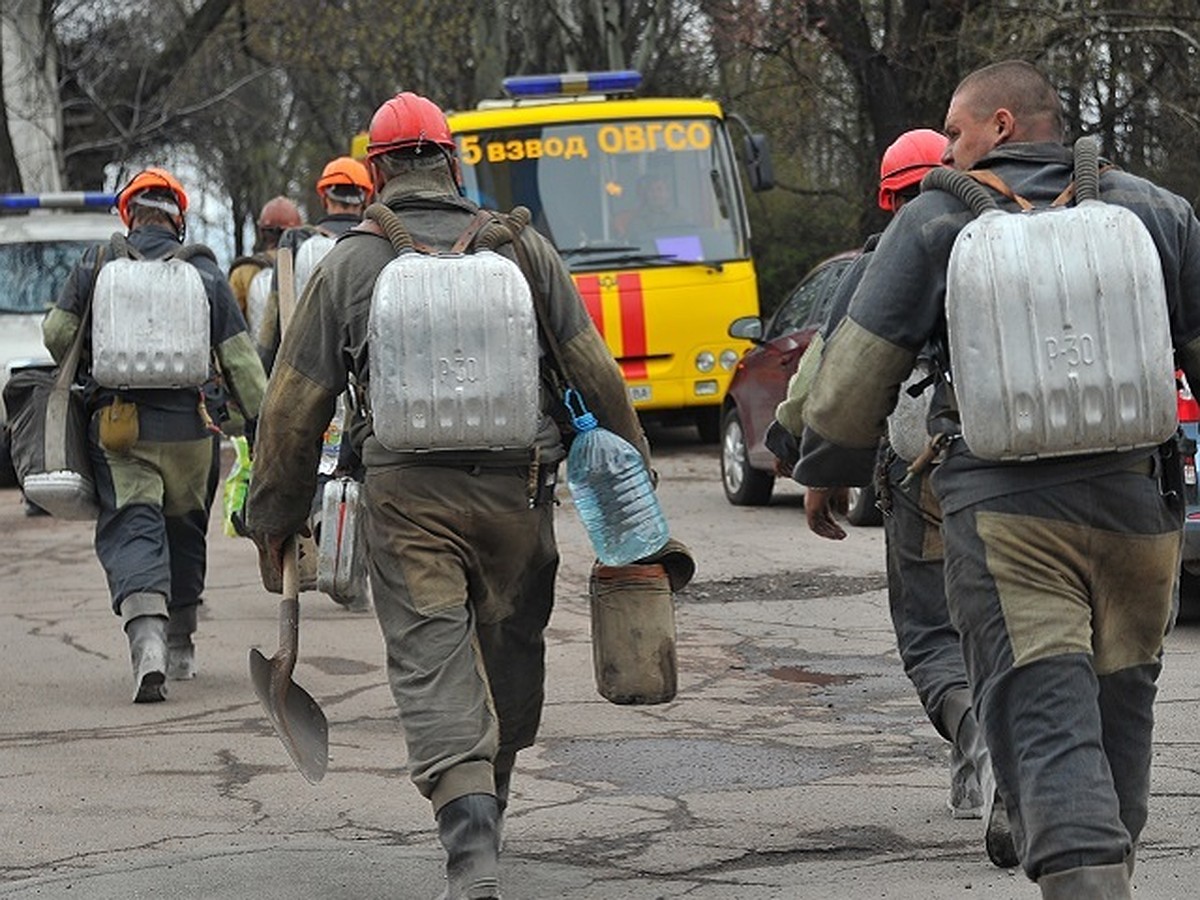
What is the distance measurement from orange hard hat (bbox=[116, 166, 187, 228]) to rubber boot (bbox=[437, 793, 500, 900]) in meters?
4.29

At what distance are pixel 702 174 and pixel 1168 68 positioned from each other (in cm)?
367

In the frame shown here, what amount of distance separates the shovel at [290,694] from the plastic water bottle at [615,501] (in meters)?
0.72

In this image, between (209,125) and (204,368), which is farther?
(209,125)

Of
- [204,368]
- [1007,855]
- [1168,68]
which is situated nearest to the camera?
[1007,855]

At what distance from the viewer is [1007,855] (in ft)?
18.6

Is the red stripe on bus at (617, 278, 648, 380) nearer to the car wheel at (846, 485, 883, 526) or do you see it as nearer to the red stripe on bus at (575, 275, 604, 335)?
the red stripe on bus at (575, 275, 604, 335)

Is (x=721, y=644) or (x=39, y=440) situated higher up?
(x=39, y=440)

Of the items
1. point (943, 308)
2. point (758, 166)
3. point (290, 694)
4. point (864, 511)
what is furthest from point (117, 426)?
point (758, 166)

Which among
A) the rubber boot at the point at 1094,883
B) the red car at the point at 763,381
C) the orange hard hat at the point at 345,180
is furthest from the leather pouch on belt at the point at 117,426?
the red car at the point at 763,381

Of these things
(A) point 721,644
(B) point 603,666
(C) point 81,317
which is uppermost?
(C) point 81,317

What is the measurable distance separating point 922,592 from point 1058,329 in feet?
6.87

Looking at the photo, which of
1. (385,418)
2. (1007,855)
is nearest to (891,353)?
(385,418)

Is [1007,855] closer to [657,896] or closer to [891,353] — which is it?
[657,896]

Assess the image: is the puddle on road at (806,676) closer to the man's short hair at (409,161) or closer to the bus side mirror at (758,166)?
the man's short hair at (409,161)
